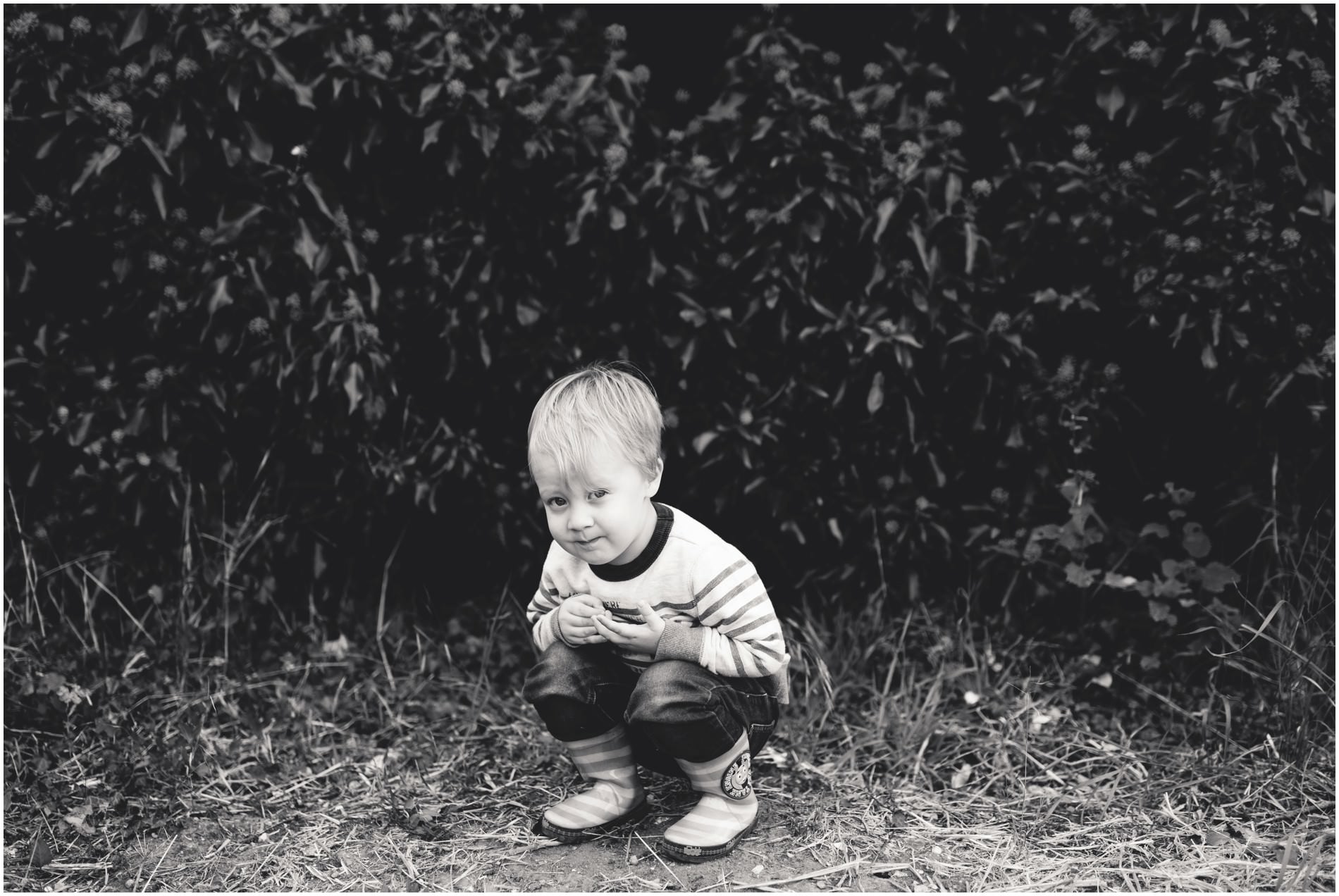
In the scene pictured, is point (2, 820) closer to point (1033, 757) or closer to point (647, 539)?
point (647, 539)

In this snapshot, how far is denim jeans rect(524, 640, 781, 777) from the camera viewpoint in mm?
2213

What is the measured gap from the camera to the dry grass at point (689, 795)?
92.7 inches

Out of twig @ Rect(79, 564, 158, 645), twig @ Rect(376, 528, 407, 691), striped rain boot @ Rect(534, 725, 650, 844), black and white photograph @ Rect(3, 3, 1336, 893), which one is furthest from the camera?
twig @ Rect(376, 528, 407, 691)

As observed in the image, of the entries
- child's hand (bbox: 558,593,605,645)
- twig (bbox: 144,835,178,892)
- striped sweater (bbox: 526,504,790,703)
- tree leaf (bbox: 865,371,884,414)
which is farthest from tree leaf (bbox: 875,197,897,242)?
twig (bbox: 144,835,178,892)

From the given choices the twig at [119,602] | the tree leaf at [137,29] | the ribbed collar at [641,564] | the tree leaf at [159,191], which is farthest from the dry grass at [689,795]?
the tree leaf at [137,29]

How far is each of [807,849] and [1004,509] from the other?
3.83 feet

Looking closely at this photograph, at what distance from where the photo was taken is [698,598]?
2.24 meters

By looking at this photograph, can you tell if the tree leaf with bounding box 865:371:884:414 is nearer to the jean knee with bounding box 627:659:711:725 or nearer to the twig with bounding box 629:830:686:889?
the jean knee with bounding box 627:659:711:725

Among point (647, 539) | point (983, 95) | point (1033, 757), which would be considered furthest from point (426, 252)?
point (1033, 757)

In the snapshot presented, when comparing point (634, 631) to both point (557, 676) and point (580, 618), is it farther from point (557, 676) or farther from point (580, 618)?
point (557, 676)

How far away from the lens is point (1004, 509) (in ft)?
10.2

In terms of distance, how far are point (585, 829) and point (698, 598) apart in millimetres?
615

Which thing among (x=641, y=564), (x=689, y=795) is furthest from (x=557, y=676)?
(x=689, y=795)

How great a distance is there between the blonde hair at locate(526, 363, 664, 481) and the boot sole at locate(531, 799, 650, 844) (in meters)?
0.79
